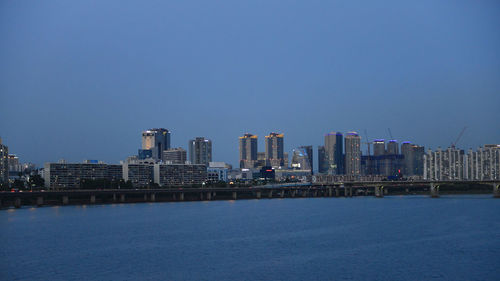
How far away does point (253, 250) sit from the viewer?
201ft

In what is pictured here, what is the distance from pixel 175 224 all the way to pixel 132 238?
19.6 metres

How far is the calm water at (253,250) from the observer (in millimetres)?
48688

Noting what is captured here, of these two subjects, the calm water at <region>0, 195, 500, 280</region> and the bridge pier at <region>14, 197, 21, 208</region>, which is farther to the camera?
the bridge pier at <region>14, 197, 21, 208</region>

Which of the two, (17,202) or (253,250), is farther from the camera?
(17,202)

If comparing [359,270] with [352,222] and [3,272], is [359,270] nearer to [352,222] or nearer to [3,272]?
[3,272]

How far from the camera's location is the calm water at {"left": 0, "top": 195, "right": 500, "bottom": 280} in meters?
48.7

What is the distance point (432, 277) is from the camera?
152ft

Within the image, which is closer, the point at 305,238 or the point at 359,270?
the point at 359,270

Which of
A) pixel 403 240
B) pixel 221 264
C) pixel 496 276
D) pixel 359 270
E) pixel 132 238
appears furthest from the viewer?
pixel 132 238

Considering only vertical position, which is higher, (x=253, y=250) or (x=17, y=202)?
(x=17, y=202)

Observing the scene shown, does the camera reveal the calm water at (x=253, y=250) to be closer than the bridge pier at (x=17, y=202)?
Yes

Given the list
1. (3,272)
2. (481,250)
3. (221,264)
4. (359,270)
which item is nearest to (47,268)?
(3,272)

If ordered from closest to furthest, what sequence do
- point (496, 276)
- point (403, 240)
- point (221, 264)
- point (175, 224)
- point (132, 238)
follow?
point (496, 276) < point (221, 264) < point (403, 240) < point (132, 238) < point (175, 224)

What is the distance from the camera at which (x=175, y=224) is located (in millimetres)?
93375
